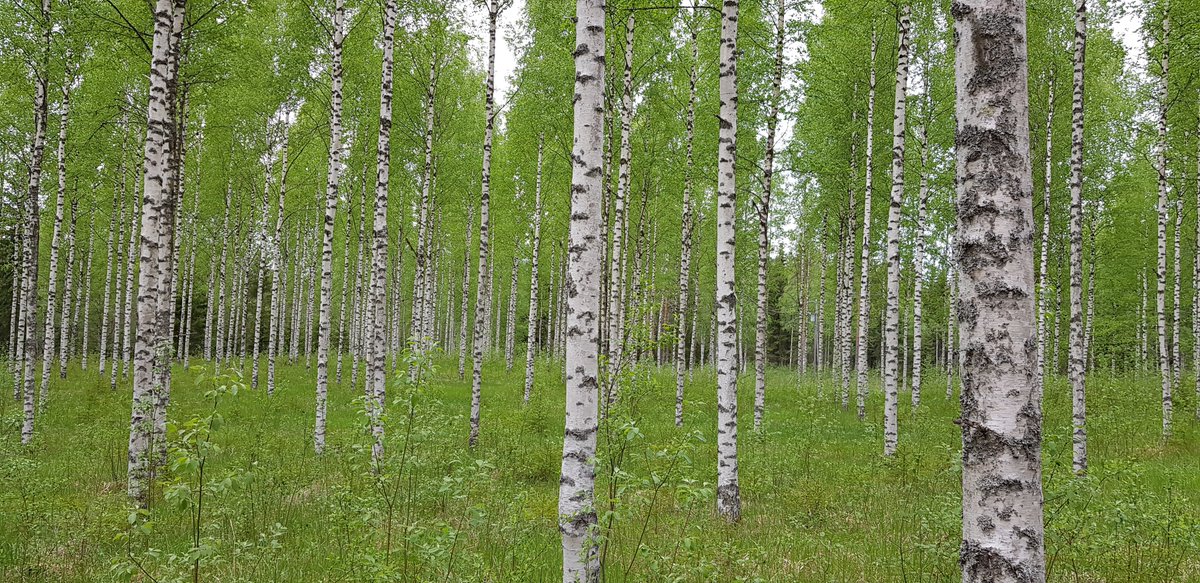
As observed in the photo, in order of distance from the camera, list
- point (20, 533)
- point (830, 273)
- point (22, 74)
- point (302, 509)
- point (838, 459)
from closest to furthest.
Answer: point (20, 533) → point (302, 509) → point (838, 459) → point (22, 74) → point (830, 273)

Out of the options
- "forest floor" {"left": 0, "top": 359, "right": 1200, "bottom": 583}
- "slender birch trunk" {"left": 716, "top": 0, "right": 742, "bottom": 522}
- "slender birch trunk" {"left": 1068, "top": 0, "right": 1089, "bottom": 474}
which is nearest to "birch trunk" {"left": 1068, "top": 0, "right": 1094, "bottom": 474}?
"slender birch trunk" {"left": 1068, "top": 0, "right": 1089, "bottom": 474}

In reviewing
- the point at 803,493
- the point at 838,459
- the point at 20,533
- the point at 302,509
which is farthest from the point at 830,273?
the point at 20,533

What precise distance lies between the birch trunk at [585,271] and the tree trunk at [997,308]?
2.71 m

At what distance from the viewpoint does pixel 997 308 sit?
239 cm

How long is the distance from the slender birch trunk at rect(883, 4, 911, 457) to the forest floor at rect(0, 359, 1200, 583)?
2.76ft

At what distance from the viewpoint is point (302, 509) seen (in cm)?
758

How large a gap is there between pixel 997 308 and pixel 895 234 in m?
9.27

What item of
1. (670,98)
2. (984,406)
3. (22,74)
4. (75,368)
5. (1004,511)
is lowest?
(75,368)

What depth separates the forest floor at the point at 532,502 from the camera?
4781 millimetres

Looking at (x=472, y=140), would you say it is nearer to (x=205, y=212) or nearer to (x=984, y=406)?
(x=205, y=212)

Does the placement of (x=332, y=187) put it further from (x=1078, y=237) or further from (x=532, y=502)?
(x=1078, y=237)

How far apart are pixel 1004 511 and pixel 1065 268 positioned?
2829cm

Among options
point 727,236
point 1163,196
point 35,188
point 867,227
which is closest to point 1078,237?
point 1163,196

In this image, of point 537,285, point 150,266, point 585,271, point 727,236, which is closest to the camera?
point 585,271
